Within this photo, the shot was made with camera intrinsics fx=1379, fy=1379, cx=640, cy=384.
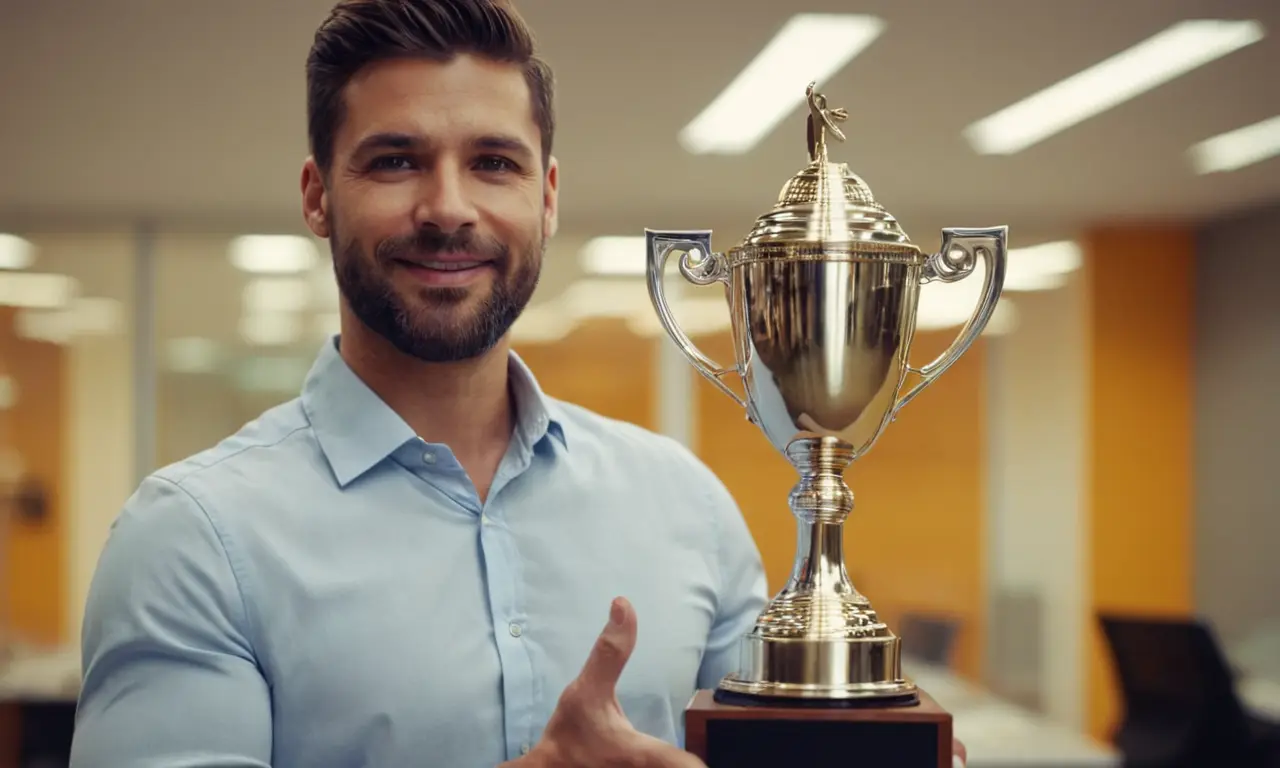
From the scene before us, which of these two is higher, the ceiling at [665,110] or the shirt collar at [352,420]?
the ceiling at [665,110]

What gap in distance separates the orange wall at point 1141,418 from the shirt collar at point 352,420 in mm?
6310

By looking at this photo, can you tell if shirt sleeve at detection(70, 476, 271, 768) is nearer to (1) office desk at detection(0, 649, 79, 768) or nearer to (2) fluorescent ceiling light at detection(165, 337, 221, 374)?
(1) office desk at detection(0, 649, 79, 768)

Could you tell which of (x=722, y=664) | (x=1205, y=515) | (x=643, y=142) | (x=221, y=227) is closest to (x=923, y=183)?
(x=643, y=142)

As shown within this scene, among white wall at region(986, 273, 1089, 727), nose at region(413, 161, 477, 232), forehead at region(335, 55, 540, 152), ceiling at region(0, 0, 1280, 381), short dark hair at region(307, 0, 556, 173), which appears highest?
ceiling at region(0, 0, 1280, 381)

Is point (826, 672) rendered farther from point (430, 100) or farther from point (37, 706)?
point (37, 706)

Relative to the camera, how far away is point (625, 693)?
4.25 ft

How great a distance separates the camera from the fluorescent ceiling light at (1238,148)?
5.14 metres

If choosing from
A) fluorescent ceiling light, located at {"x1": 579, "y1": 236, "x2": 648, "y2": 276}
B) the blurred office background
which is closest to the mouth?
the blurred office background

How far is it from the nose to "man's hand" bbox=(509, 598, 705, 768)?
0.40 metres

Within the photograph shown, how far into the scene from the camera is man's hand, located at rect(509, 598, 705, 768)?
0.92 meters

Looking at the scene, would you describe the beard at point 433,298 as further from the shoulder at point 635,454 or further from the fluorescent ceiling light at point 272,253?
the fluorescent ceiling light at point 272,253

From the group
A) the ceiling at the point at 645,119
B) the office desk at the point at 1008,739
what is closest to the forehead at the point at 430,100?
the ceiling at the point at 645,119

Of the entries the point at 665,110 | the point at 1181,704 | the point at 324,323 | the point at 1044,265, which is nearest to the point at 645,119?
the point at 665,110

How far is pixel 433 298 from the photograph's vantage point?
1199 mm
